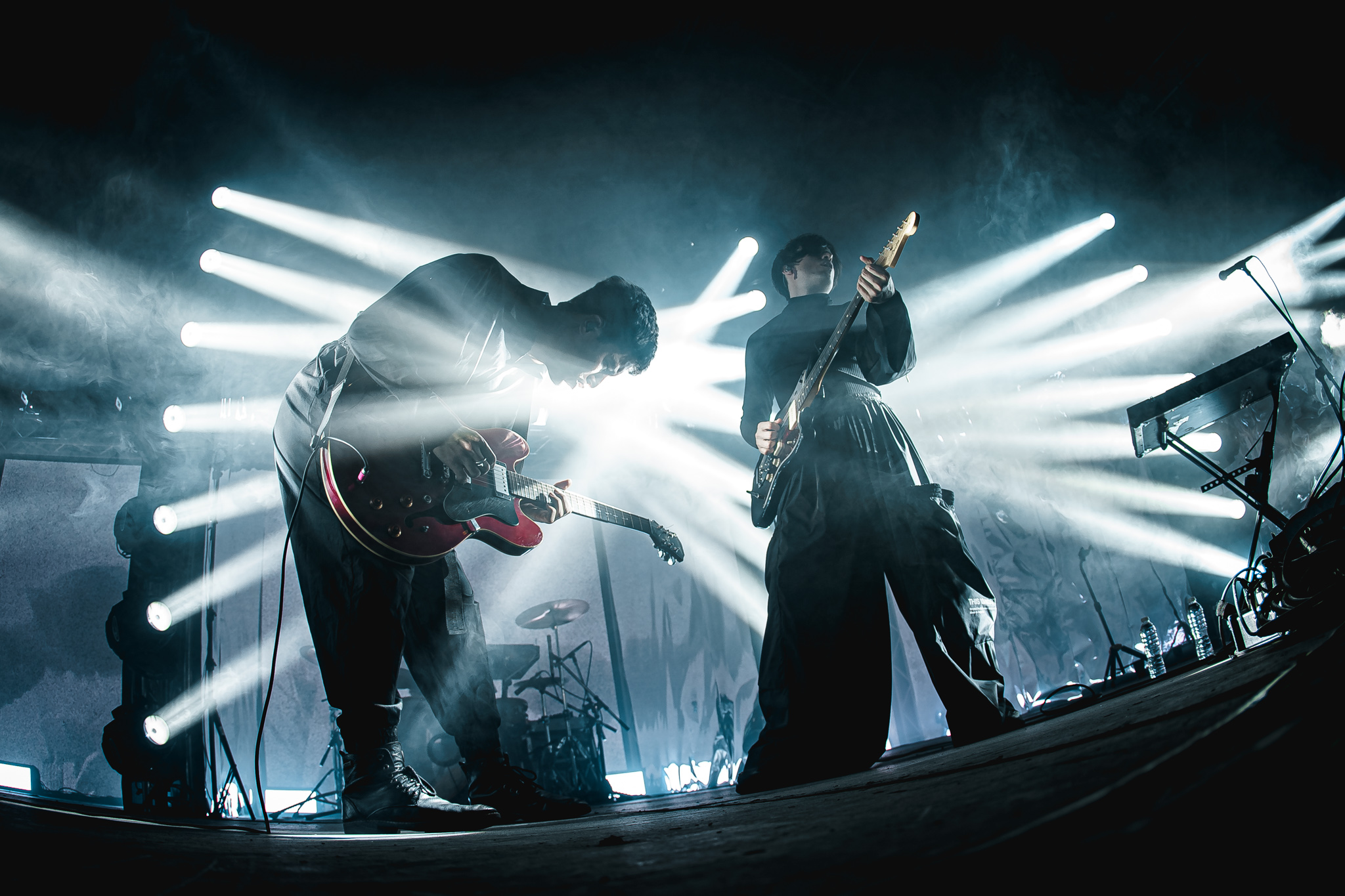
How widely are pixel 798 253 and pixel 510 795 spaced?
2.74 meters

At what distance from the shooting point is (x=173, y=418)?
5070mm

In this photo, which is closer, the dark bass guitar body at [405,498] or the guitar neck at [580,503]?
the dark bass guitar body at [405,498]

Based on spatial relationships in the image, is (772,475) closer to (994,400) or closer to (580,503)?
(580,503)

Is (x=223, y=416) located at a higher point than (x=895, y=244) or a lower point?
higher

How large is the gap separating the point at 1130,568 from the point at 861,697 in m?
6.46

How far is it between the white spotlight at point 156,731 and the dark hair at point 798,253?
16.3ft

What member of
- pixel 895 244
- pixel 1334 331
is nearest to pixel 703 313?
pixel 895 244

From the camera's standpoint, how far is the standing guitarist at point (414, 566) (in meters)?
1.76

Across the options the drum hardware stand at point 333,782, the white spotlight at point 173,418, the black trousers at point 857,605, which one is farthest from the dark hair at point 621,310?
the white spotlight at point 173,418

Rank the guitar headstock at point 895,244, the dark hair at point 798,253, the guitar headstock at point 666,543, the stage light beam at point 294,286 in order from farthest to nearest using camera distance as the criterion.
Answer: the stage light beam at point 294,286, the guitar headstock at point 666,543, the dark hair at point 798,253, the guitar headstock at point 895,244

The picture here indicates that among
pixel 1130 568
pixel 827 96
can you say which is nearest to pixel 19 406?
pixel 827 96

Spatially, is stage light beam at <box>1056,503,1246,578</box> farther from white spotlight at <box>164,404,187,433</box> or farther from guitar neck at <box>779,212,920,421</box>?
white spotlight at <box>164,404,187,433</box>

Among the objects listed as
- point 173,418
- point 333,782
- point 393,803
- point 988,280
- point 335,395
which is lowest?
Result: point 333,782

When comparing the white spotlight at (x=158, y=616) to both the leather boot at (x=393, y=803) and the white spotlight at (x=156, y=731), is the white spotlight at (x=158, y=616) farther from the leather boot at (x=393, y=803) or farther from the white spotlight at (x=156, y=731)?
the leather boot at (x=393, y=803)
